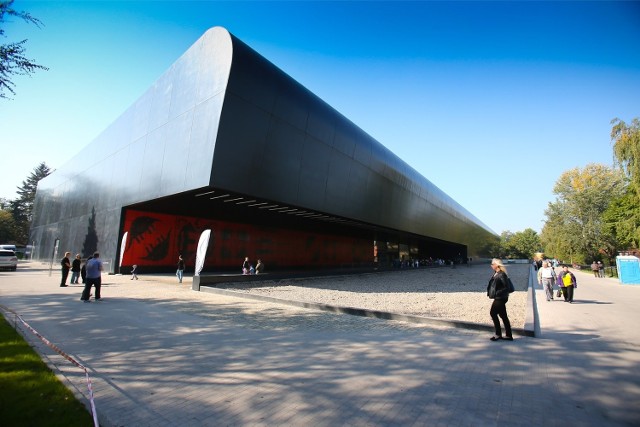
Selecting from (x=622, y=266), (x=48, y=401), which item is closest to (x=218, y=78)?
(x=48, y=401)

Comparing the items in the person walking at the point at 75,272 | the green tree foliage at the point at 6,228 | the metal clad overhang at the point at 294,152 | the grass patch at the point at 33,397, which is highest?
the metal clad overhang at the point at 294,152

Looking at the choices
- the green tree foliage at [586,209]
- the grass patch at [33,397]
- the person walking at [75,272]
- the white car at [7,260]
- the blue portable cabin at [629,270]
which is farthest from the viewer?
the green tree foliage at [586,209]

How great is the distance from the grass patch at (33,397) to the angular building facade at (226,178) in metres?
10.9

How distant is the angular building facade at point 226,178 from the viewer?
616 inches

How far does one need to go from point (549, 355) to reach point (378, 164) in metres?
22.9

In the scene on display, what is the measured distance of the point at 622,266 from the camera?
24062 mm

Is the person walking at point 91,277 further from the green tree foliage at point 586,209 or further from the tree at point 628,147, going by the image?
the green tree foliage at point 586,209

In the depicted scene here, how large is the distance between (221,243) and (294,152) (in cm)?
1301

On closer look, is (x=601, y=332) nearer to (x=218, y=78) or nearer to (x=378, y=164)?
(x=218, y=78)

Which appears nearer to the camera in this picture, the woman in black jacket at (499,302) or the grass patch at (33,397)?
the grass patch at (33,397)

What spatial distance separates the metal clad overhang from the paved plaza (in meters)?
9.51

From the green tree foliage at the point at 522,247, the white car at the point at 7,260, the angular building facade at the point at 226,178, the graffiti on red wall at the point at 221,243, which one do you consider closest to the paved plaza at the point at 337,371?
the angular building facade at the point at 226,178

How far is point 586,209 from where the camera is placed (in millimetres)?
50656

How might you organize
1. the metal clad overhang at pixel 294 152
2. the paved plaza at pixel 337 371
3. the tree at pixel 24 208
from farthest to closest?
the tree at pixel 24 208 < the metal clad overhang at pixel 294 152 < the paved plaza at pixel 337 371
